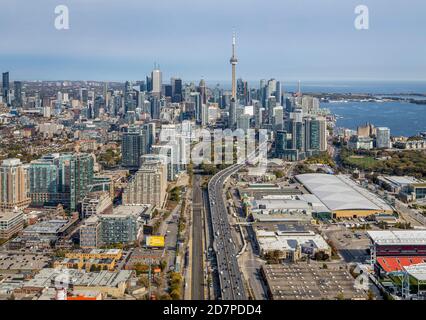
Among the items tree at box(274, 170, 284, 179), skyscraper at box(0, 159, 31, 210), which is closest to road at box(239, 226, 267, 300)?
skyscraper at box(0, 159, 31, 210)

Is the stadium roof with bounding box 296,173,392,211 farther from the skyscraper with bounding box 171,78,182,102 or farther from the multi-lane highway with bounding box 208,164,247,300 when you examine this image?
the skyscraper with bounding box 171,78,182,102

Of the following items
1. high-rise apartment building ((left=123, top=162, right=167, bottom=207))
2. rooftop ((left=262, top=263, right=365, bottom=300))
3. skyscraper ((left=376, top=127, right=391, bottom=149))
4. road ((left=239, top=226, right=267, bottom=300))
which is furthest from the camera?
skyscraper ((left=376, top=127, right=391, bottom=149))

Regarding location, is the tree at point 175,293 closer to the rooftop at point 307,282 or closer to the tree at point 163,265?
the rooftop at point 307,282

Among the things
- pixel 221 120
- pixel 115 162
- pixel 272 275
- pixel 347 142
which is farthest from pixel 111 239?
pixel 221 120

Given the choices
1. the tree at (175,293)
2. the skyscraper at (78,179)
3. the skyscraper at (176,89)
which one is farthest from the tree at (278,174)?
the skyscraper at (176,89)

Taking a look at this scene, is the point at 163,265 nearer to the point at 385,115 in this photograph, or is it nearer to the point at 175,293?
the point at 175,293

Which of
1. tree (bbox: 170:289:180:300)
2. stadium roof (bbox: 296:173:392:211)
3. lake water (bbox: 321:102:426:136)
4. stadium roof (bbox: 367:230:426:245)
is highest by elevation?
lake water (bbox: 321:102:426:136)

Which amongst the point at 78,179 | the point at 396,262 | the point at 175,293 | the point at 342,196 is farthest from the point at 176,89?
the point at 175,293
